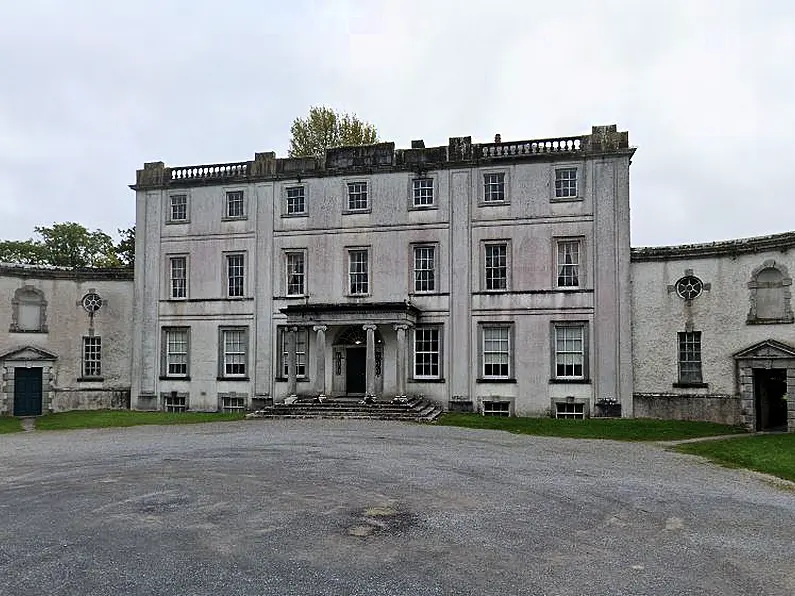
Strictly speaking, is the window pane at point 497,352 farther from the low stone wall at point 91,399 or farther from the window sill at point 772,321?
the low stone wall at point 91,399

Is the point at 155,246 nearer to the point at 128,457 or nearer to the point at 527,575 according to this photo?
the point at 128,457

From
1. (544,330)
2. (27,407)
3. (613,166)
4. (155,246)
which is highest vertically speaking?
(613,166)

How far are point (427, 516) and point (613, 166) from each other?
22.0 metres

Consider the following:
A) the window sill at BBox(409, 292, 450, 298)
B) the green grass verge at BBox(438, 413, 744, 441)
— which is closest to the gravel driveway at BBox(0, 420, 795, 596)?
the green grass verge at BBox(438, 413, 744, 441)

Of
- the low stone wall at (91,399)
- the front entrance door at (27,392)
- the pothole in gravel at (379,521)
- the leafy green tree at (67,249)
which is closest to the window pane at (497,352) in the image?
the low stone wall at (91,399)

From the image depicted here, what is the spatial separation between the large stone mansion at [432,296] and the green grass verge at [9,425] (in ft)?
5.41

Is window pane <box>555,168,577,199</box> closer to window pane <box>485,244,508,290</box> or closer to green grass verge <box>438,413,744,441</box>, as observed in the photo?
window pane <box>485,244,508,290</box>

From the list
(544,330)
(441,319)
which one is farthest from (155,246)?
(544,330)

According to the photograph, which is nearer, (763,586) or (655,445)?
(763,586)

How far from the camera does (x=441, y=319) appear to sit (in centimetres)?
3052

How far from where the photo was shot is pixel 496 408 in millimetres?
29891

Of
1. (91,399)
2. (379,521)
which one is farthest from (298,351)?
(379,521)

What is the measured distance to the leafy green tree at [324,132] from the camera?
148 ft

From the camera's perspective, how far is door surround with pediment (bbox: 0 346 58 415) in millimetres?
32812
